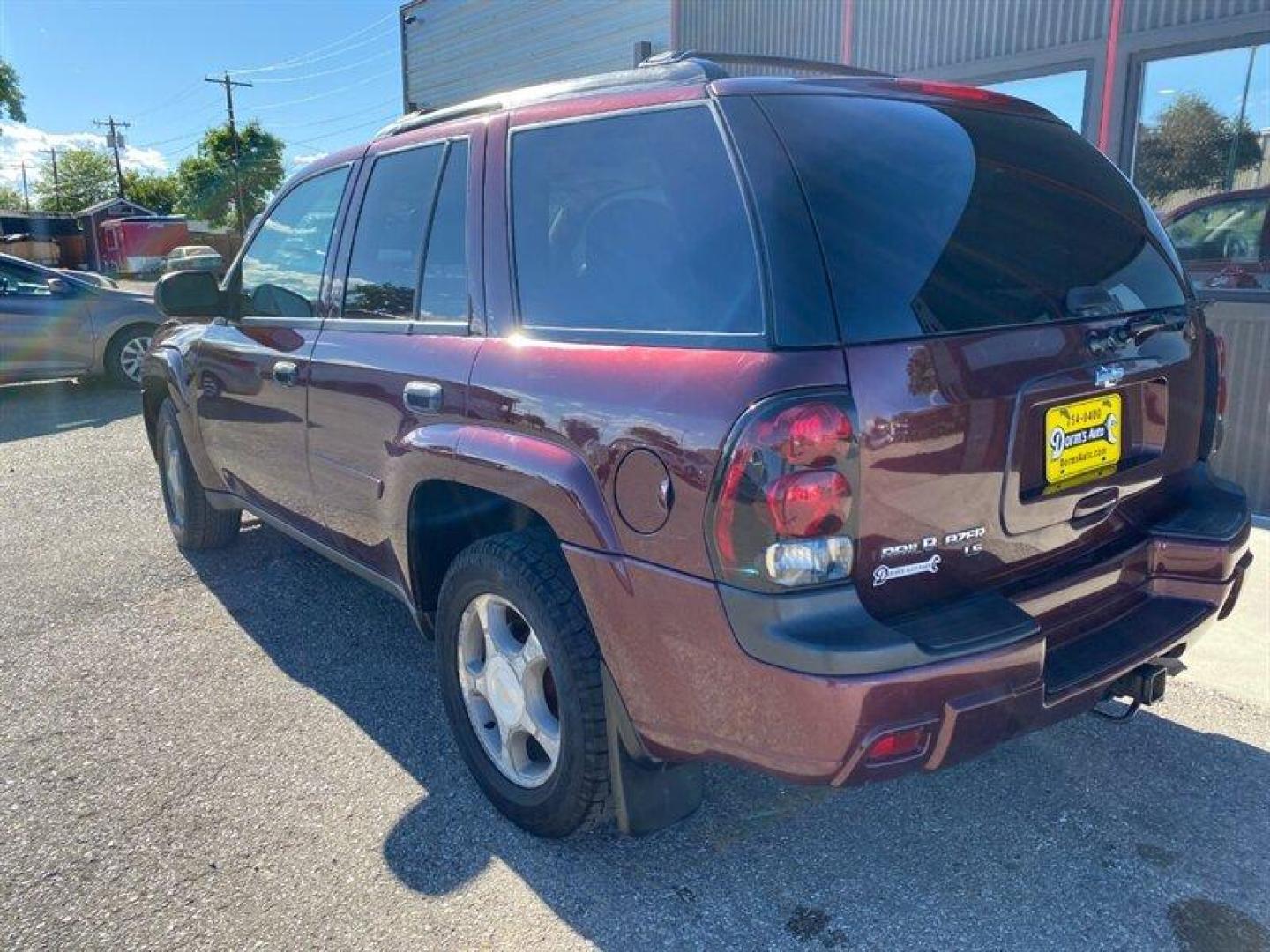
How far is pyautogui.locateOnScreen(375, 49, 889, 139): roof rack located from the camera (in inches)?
93.8

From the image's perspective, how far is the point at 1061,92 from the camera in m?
6.36

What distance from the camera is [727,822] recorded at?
2740mm

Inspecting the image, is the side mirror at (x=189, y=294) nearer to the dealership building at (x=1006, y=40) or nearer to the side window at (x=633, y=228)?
the side window at (x=633, y=228)

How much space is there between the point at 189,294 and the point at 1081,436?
355 centimetres

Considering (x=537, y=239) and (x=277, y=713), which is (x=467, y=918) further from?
(x=537, y=239)

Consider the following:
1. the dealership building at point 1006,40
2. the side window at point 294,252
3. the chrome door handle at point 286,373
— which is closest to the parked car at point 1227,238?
the dealership building at point 1006,40

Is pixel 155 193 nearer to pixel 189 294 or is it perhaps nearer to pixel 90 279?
pixel 90 279

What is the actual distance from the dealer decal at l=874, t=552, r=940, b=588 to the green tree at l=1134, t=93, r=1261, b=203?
462cm

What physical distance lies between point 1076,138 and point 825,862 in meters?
2.16

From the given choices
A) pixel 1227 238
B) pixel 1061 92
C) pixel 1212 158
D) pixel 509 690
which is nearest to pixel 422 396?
pixel 509 690

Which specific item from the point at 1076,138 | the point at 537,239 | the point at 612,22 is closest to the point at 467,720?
the point at 537,239

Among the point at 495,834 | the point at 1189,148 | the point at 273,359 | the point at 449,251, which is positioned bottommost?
the point at 495,834

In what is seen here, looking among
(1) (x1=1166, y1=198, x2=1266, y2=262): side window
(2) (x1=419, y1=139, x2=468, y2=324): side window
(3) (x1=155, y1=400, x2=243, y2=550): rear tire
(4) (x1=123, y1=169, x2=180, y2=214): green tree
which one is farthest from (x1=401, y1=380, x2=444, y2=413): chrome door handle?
(4) (x1=123, y1=169, x2=180, y2=214): green tree

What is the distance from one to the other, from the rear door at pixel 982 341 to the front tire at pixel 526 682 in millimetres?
789
